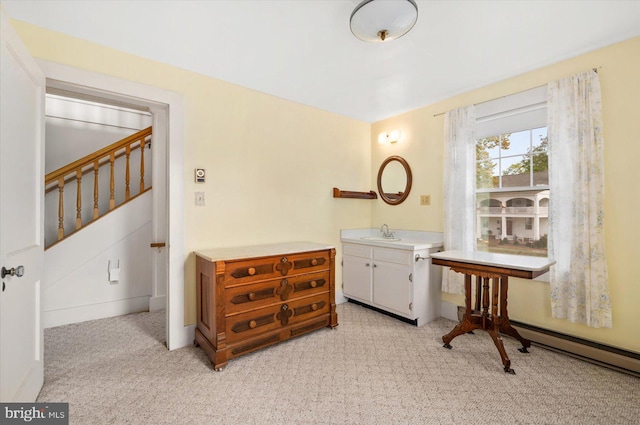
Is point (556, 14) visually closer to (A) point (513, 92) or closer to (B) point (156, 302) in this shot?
(A) point (513, 92)

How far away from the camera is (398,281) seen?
3100 millimetres

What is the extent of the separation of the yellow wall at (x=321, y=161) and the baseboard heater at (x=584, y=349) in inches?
2.1

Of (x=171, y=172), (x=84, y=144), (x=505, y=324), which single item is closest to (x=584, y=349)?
(x=505, y=324)

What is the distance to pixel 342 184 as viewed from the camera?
383 centimetres

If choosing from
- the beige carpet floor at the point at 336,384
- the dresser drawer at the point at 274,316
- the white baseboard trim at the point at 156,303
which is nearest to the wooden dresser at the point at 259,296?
the dresser drawer at the point at 274,316

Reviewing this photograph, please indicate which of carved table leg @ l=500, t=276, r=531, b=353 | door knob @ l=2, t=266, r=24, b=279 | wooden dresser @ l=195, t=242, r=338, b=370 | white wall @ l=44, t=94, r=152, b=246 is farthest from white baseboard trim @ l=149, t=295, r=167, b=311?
carved table leg @ l=500, t=276, r=531, b=353

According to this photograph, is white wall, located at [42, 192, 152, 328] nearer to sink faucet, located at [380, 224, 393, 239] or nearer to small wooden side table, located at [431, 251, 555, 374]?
sink faucet, located at [380, 224, 393, 239]

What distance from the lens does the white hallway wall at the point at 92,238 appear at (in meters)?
3.09

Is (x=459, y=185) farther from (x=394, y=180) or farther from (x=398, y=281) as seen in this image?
(x=398, y=281)

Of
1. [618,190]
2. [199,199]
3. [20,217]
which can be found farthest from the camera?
[199,199]

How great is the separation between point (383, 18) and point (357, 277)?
8.90ft

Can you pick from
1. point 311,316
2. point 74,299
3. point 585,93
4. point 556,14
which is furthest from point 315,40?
point 74,299

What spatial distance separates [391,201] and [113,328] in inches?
139

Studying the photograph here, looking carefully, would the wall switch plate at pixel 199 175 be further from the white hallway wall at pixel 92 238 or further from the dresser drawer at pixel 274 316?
the white hallway wall at pixel 92 238
